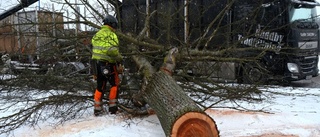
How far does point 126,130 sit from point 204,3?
5026 mm

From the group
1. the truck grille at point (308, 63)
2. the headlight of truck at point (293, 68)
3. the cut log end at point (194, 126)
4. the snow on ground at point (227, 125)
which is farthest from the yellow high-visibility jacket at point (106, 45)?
the truck grille at point (308, 63)

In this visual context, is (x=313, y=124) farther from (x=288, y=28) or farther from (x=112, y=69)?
(x=288, y=28)

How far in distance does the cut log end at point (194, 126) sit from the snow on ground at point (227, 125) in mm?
816

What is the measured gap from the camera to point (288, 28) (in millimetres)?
7215

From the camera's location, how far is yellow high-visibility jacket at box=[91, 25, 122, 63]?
13.6 ft

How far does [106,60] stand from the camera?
4.29 metres

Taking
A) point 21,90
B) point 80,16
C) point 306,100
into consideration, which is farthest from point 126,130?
point 306,100

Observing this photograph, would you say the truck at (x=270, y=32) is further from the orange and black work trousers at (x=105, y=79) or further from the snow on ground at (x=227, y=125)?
the orange and black work trousers at (x=105, y=79)

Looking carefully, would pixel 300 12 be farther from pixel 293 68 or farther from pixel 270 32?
pixel 293 68

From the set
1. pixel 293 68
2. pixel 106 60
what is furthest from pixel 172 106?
pixel 293 68

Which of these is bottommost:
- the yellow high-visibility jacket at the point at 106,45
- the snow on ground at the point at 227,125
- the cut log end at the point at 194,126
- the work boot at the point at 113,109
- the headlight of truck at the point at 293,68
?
the snow on ground at the point at 227,125

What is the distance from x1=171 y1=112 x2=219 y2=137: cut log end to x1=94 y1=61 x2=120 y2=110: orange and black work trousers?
1662 mm

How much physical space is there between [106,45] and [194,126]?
6.31ft

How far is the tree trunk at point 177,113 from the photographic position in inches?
109
